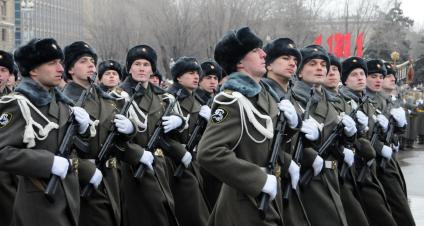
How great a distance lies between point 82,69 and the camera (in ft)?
23.6

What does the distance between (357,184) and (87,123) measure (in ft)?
10.8

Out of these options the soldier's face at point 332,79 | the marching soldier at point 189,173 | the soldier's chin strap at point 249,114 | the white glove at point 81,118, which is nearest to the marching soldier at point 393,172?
the soldier's face at point 332,79

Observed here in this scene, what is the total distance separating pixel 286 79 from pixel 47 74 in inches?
70.9

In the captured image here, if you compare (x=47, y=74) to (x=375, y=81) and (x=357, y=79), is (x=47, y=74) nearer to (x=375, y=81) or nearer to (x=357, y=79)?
(x=357, y=79)

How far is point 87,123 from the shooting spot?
602 centimetres

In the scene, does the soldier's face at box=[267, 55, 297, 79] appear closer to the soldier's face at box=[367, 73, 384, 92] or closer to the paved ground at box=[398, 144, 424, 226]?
the soldier's face at box=[367, 73, 384, 92]

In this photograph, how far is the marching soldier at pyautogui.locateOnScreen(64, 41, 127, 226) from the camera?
269 inches

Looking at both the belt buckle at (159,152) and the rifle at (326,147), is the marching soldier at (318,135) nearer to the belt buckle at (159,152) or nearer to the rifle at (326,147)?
the rifle at (326,147)

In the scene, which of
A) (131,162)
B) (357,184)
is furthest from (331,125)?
(131,162)

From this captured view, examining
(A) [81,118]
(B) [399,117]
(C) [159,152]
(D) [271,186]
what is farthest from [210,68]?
(D) [271,186]

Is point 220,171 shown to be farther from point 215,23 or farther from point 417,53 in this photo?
point 417,53

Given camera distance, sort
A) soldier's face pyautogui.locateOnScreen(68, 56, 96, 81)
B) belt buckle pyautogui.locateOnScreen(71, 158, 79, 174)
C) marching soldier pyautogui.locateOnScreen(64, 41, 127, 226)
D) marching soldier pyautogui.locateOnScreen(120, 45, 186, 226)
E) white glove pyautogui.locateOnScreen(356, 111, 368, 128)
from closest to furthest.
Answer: belt buckle pyautogui.locateOnScreen(71, 158, 79, 174), marching soldier pyautogui.locateOnScreen(64, 41, 127, 226), soldier's face pyautogui.locateOnScreen(68, 56, 96, 81), marching soldier pyautogui.locateOnScreen(120, 45, 186, 226), white glove pyautogui.locateOnScreen(356, 111, 368, 128)

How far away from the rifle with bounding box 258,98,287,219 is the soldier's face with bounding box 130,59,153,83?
3.01 m

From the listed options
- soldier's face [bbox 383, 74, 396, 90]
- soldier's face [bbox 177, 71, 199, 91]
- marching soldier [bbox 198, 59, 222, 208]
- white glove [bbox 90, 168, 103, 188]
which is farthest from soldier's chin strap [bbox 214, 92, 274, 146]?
soldier's face [bbox 383, 74, 396, 90]
